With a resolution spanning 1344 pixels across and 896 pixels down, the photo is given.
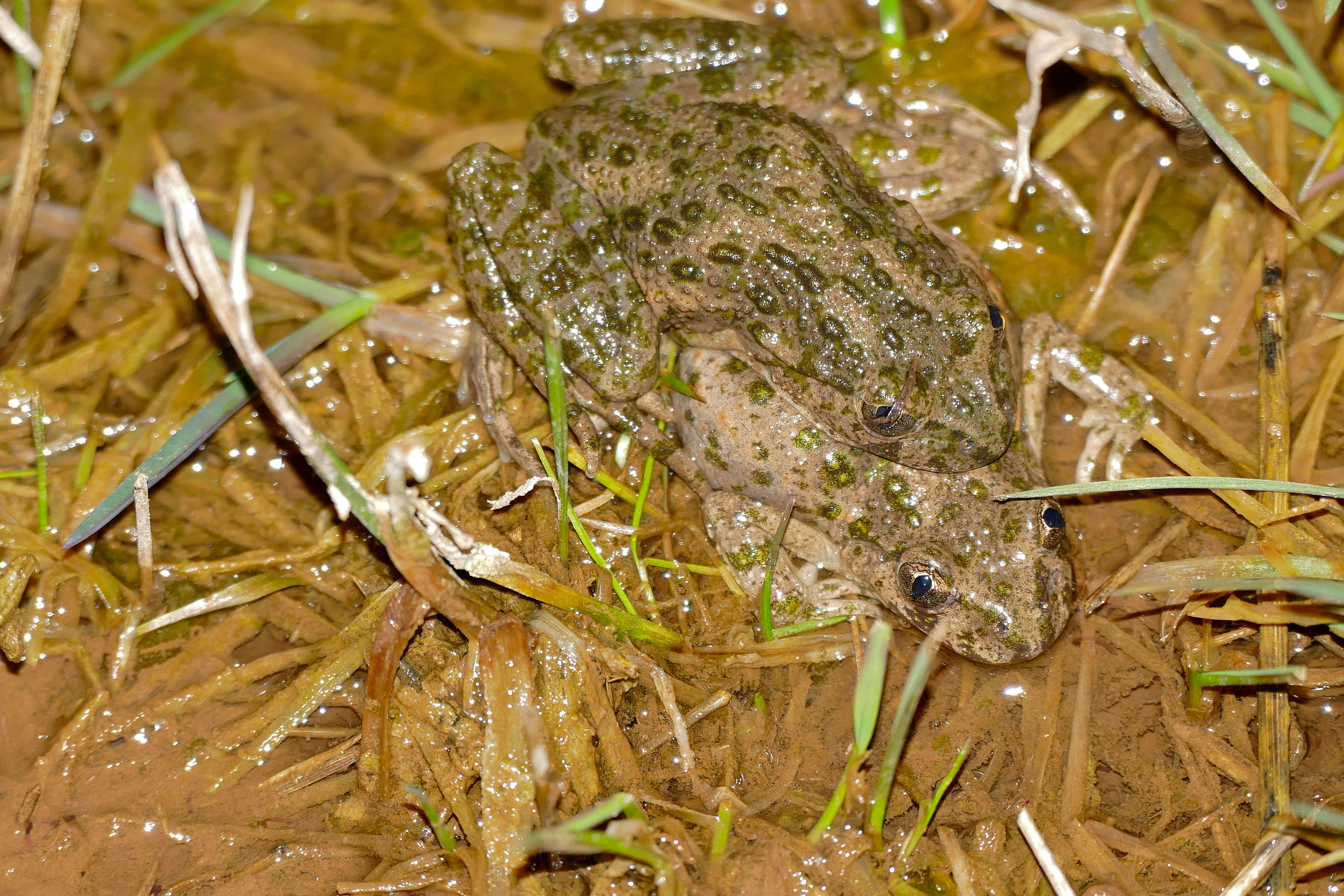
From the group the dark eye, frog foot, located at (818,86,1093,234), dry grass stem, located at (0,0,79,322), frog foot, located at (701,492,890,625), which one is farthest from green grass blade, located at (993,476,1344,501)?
dry grass stem, located at (0,0,79,322)

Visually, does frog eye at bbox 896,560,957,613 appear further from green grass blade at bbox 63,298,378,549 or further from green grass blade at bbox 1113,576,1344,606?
green grass blade at bbox 63,298,378,549

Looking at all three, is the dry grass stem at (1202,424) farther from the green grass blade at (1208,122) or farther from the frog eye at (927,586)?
the frog eye at (927,586)

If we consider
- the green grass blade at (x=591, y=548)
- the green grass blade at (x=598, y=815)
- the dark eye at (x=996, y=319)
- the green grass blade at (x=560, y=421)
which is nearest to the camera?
the green grass blade at (x=598, y=815)

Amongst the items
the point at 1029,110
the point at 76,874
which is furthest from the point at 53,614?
the point at 1029,110

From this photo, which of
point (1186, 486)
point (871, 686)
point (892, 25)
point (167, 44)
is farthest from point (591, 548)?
point (167, 44)

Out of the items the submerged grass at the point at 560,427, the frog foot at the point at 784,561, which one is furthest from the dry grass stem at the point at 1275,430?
the submerged grass at the point at 560,427

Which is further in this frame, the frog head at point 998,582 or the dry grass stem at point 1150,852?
the frog head at point 998,582

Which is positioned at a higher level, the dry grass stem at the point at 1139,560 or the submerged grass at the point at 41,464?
the submerged grass at the point at 41,464
